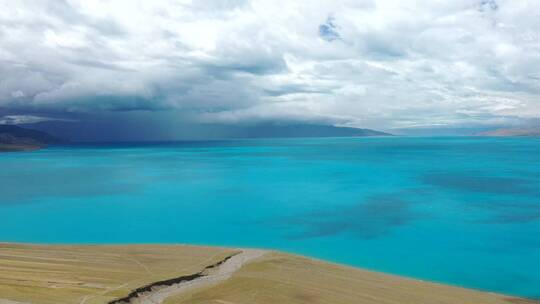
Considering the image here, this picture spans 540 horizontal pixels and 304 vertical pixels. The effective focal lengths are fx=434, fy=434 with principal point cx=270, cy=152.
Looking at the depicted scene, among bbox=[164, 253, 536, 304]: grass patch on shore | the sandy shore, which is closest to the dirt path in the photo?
the sandy shore

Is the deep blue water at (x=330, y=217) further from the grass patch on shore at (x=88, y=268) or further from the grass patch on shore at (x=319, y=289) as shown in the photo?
the grass patch on shore at (x=88, y=268)

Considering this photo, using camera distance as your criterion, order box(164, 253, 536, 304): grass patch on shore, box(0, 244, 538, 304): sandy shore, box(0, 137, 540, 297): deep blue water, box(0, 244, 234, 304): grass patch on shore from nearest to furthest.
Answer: box(0, 244, 234, 304): grass patch on shore, box(0, 244, 538, 304): sandy shore, box(164, 253, 536, 304): grass patch on shore, box(0, 137, 540, 297): deep blue water

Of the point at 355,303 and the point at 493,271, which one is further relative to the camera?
the point at 493,271

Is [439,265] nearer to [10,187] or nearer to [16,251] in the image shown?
[16,251]

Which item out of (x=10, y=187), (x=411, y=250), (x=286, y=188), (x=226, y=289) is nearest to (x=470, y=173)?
(x=286, y=188)

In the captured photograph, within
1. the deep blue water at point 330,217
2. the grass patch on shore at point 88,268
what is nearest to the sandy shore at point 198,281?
the grass patch on shore at point 88,268

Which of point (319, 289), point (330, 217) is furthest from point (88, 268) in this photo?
point (330, 217)

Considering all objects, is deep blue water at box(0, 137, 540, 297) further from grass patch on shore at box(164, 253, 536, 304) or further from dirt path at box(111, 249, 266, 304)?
dirt path at box(111, 249, 266, 304)
